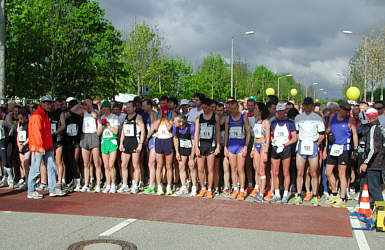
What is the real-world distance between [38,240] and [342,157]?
235 inches

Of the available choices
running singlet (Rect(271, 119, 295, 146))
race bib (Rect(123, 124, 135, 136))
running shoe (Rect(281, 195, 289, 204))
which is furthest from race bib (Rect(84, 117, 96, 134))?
running shoe (Rect(281, 195, 289, 204))

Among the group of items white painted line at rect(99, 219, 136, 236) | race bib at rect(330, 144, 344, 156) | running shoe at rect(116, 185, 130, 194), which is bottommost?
white painted line at rect(99, 219, 136, 236)

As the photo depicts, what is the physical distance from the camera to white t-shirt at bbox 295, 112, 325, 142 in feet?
27.3

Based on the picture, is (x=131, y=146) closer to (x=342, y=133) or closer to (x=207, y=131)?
(x=207, y=131)

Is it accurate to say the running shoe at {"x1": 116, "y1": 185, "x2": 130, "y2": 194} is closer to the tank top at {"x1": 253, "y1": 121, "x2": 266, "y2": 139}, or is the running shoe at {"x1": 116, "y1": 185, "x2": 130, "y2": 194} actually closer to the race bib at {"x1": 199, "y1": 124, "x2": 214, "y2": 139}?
the race bib at {"x1": 199, "y1": 124, "x2": 214, "y2": 139}

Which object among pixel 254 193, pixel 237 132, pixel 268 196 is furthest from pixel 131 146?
pixel 268 196

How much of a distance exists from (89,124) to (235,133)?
11.4 ft

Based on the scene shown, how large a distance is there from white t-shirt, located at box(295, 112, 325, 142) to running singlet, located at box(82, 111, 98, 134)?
15.5 feet

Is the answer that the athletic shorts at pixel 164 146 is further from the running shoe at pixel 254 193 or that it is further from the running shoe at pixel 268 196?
the running shoe at pixel 268 196

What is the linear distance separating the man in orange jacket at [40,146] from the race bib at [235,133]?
4.00 metres

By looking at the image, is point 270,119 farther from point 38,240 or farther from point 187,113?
point 38,240

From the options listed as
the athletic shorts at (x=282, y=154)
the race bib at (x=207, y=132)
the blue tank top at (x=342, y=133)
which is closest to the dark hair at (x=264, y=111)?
the athletic shorts at (x=282, y=154)

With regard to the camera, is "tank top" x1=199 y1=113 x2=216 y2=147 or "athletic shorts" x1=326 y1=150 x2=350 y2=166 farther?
"tank top" x1=199 y1=113 x2=216 y2=147

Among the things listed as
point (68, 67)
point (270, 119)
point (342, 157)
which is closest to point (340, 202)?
point (342, 157)
